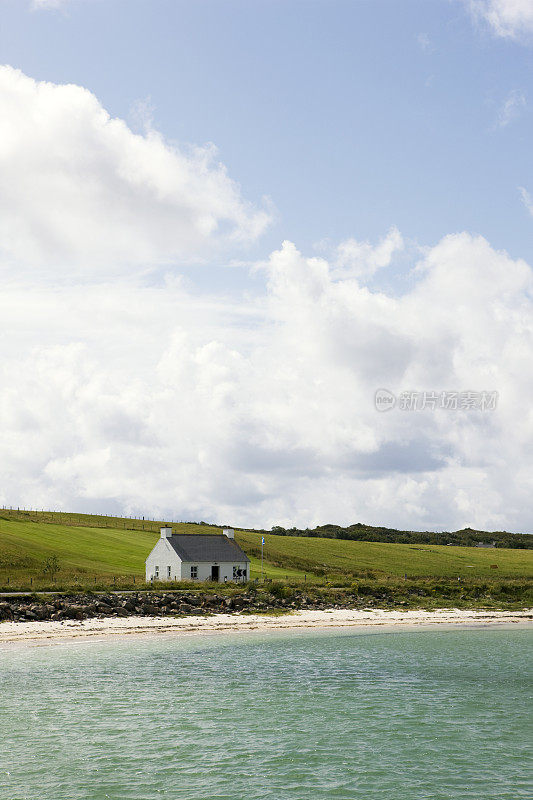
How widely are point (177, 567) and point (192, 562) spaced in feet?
6.55

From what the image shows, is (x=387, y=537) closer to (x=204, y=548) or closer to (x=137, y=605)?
(x=204, y=548)

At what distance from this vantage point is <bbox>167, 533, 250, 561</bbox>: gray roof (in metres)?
82.0

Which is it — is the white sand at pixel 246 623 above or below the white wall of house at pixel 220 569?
below

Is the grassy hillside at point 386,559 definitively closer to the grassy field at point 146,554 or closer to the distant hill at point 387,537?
the grassy field at point 146,554

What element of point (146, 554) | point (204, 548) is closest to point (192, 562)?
point (204, 548)

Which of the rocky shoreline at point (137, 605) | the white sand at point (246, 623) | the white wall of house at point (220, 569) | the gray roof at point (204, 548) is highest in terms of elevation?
the gray roof at point (204, 548)

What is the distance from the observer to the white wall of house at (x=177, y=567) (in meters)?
80.1

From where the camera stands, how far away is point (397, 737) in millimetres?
23094

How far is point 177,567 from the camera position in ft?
262

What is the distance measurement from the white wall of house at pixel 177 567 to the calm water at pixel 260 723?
39.1 meters

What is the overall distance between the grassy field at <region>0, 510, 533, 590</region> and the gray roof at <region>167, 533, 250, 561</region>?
5.87 m

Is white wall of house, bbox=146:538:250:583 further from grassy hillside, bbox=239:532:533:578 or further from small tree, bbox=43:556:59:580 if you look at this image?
grassy hillside, bbox=239:532:533:578

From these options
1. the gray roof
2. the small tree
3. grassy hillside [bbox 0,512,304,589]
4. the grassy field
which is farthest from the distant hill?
the small tree

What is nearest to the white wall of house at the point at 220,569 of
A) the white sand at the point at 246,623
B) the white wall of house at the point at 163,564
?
the white wall of house at the point at 163,564
